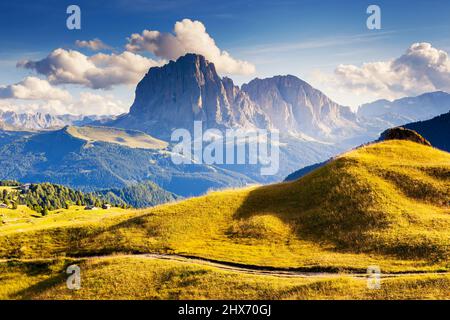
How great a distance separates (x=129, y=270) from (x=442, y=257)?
3786cm

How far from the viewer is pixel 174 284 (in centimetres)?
4431

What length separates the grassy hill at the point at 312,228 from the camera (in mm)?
46562

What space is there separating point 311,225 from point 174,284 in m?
24.5

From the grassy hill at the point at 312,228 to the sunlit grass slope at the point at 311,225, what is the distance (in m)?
0.15

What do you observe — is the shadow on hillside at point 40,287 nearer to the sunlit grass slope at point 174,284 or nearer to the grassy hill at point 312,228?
the sunlit grass slope at point 174,284

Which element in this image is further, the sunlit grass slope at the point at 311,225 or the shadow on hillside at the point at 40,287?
the sunlit grass slope at the point at 311,225

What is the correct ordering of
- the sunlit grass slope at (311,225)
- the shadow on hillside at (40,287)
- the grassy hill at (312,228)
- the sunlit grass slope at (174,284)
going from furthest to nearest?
the sunlit grass slope at (311,225)
the shadow on hillside at (40,287)
the grassy hill at (312,228)
the sunlit grass slope at (174,284)

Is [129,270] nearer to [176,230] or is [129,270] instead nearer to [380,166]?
[176,230]

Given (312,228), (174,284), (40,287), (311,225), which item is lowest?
(40,287)

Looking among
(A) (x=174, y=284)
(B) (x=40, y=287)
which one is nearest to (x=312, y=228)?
(A) (x=174, y=284)

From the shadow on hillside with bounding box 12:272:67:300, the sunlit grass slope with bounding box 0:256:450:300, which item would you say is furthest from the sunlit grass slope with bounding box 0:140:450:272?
the shadow on hillside with bounding box 12:272:67:300

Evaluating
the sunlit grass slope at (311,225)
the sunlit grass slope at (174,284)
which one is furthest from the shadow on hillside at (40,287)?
the sunlit grass slope at (311,225)

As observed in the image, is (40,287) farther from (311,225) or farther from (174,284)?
(311,225)

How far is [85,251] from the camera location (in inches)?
2277
